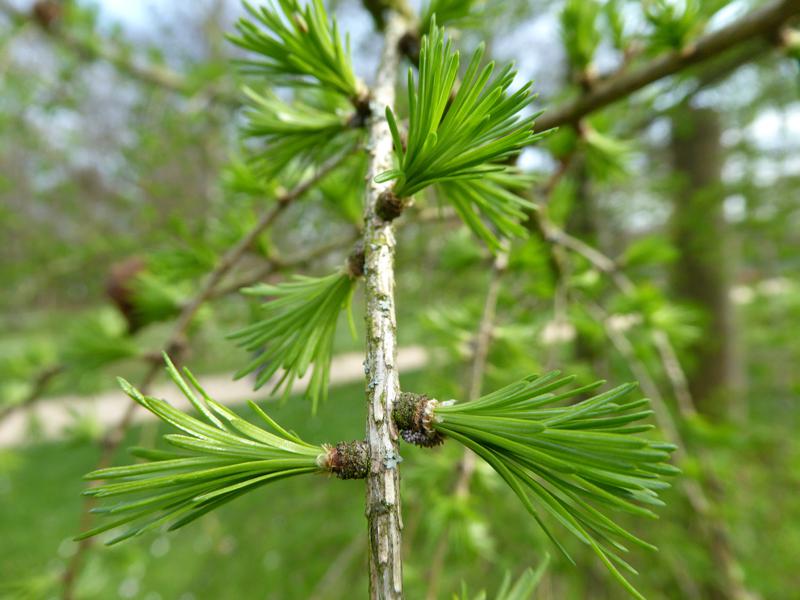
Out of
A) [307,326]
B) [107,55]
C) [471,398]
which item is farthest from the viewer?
[107,55]

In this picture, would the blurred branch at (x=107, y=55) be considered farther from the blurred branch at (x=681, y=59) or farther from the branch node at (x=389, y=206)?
the branch node at (x=389, y=206)

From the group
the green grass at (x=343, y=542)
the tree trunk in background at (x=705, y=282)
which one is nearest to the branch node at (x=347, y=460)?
the green grass at (x=343, y=542)

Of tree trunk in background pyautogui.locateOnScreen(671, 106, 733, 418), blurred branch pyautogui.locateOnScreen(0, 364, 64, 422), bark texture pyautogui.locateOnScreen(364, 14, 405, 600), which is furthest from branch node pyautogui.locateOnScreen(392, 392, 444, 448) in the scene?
tree trunk in background pyautogui.locateOnScreen(671, 106, 733, 418)

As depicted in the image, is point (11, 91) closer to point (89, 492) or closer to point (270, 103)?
point (270, 103)

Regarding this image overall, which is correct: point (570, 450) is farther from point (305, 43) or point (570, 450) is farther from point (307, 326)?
point (305, 43)

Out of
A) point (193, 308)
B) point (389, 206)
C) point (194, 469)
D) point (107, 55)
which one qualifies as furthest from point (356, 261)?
point (107, 55)

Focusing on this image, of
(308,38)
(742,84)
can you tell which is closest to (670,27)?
(308,38)
